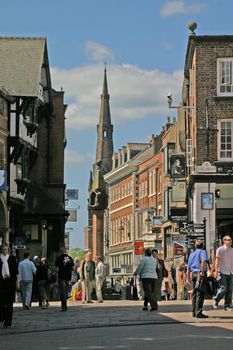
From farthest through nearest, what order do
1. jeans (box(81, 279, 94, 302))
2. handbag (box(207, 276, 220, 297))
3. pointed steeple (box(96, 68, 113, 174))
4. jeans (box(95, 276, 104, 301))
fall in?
1. pointed steeple (box(96, 68, 113, 174))
2. jeans (box(95, 276, 104, 301))
3. jeans (box(81, 279, 94, 302))
4. handbag (box(207, 276, 220, 297))

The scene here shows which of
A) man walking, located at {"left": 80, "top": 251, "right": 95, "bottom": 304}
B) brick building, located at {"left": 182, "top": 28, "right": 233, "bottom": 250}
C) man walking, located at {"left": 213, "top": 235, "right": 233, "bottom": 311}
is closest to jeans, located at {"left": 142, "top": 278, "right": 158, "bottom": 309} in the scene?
man walking, located at {"left": 213, "top": 235, "right": 233, "bottom": 311}

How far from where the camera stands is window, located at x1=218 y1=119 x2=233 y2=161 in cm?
4428

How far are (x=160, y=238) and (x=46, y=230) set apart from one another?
69.0 feet

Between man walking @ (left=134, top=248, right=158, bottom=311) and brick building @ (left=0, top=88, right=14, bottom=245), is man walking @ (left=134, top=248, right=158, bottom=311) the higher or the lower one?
the lower one

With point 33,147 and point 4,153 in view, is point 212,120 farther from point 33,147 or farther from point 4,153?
point 33,147

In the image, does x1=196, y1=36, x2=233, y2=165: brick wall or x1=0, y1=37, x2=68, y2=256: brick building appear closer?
x1=196, y1=36, x2=233, y2=165: brick wall

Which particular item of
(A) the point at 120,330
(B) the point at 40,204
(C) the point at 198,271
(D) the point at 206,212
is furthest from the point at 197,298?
(B) the point at 40,204

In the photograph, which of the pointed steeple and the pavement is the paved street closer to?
the pavement

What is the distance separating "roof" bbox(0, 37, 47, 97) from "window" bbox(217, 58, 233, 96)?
1365cm

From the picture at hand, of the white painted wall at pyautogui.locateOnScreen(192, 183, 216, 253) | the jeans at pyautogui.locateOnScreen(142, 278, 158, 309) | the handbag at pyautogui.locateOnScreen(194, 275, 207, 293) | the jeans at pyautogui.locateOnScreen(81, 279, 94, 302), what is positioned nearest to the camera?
the handbag at pyautogui.locateOnScreen(194, 275, 207, 293)

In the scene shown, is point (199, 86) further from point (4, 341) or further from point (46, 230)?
point (4, 341)

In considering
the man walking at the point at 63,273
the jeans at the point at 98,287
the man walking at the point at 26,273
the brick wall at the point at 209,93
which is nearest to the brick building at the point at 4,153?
the brick wall at the point at 209,93

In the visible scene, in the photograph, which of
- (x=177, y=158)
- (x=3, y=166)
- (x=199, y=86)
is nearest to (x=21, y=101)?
(x=3, y=166)

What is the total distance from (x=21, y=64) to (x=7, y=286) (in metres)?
38.3
